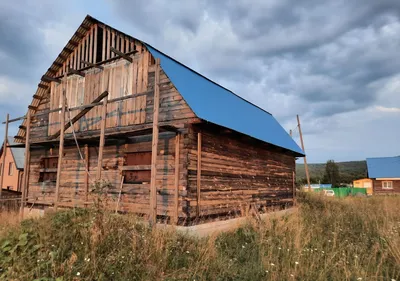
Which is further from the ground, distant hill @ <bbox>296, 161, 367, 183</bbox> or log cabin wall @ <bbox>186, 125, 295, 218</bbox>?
distant hill @ <bbox>296, 161, 367, 183</bbox>

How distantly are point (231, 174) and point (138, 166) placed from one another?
136 inches

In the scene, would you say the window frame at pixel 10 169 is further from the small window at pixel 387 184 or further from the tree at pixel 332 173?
the tree at pixel 332 173

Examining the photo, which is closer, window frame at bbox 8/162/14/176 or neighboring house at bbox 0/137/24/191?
neighboring house at bbox 0/137/24/191

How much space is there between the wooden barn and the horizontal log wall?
33mm

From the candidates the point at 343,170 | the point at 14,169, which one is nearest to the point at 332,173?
the point at 343,170

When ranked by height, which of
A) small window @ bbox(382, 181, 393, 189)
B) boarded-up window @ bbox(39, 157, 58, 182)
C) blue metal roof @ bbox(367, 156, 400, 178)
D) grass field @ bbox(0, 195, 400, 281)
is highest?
blue metal roof @ bbox(367, 156, 400, 178)

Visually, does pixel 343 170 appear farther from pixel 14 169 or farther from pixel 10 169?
pixel 10 169

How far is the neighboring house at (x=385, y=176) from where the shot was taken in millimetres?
37094

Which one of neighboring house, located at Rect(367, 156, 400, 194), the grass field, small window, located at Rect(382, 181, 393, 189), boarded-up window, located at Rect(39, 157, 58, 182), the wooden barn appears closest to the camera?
the grass field

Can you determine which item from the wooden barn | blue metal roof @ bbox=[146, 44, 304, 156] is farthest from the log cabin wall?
blue metal roof @ bbox=[146, 44, 304, 156]

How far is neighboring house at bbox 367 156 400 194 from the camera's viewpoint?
3709 centimetres

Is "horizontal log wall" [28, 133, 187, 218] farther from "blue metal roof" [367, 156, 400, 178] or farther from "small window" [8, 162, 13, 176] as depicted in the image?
"blue metal roof" [367, 156, 400, 178]

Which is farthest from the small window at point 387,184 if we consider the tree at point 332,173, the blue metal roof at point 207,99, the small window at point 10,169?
the small window at point 10,169

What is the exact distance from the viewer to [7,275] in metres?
4.80
